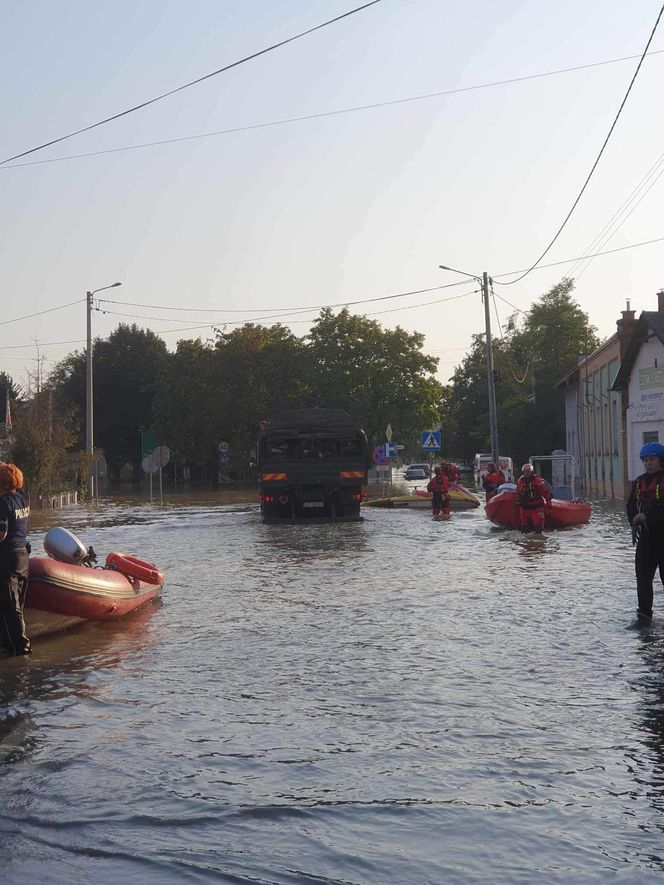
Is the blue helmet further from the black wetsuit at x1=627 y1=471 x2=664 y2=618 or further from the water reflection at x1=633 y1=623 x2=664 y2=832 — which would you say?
the water reflection at x1=633 y1=623 x2=664 y2=832

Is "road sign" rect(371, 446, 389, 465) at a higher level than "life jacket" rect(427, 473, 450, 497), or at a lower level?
higher

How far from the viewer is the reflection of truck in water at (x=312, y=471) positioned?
29.3 m

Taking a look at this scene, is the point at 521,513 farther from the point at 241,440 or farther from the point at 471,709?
the point at 241,440

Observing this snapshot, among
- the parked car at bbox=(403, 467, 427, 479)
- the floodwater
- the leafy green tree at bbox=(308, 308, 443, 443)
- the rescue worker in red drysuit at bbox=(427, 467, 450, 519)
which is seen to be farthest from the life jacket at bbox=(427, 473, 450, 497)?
the parked car at bbox=(403, 467, 427, 479)

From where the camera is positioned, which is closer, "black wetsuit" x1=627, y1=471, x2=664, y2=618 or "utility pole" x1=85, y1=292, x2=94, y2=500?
"black wetsuit" x1=627, y1=471, x2=664, y2=618

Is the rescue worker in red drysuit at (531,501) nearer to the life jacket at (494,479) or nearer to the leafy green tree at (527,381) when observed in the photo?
the life jacket at (494,479)

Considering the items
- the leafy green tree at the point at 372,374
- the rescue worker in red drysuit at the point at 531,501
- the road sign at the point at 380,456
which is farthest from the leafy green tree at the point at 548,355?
the rescue worker in red drysuit at the point at 531,501

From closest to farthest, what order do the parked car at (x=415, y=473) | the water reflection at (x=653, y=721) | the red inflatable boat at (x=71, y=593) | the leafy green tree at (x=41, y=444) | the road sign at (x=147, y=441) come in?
1. the water reflection at (x=653, y=721)
2. the red inflatable boat at (x=71, y=593)
3. the leafy green tree at (x=41, y=444)
4. the road sign at (x=147, y=441)
5. the parked car at (x=415, y=473)

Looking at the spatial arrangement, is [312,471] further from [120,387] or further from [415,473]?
[415,473]

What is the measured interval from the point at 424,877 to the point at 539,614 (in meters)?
7.67

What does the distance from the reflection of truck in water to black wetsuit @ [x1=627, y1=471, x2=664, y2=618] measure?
1797cm

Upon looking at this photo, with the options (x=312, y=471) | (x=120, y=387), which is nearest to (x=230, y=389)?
(x=120, y=387)

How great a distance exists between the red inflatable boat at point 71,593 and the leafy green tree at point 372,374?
6299 centimetres

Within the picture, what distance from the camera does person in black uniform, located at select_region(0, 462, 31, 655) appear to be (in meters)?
9.75
